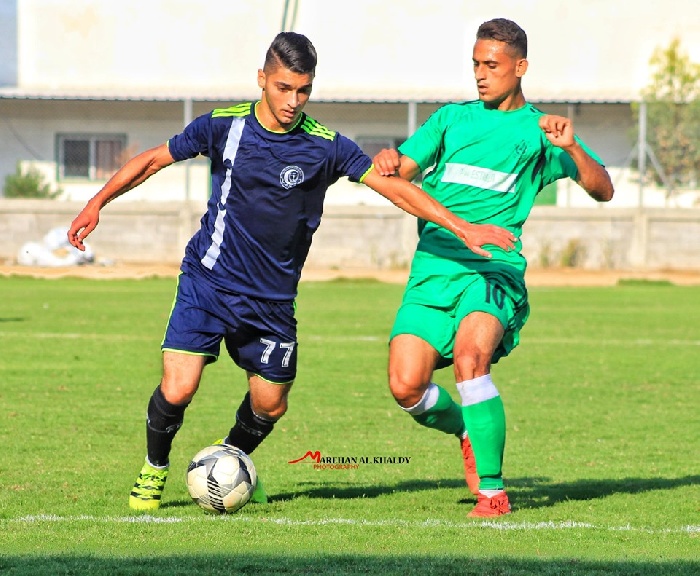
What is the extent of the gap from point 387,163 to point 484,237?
698mm

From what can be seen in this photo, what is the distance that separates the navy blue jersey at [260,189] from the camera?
6.39 metres

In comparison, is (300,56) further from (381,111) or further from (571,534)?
(381,111)

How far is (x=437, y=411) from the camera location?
6.91m

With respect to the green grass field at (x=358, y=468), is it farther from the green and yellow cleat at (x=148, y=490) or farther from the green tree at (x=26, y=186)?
the green tree at (x=26, y=186)

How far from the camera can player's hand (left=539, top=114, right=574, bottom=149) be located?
6289mm

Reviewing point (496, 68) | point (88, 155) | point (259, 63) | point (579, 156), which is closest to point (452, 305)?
point (579, 156)

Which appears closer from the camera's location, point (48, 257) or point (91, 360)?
point (91, 360)

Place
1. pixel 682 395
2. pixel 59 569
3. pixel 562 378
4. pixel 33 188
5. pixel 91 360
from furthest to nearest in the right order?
pixel 33 188
pixel 91 360
pixel 562 378
pixel 682 395
pixel 59 569

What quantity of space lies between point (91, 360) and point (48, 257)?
1796 centimetres

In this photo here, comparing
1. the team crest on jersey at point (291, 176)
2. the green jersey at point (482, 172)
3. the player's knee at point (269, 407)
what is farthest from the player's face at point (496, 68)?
the player's knee at point (269, 407)

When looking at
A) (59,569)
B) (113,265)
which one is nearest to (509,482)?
(59,569)

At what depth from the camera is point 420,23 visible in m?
37.0

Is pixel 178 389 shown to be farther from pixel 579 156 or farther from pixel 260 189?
pixel 579 156

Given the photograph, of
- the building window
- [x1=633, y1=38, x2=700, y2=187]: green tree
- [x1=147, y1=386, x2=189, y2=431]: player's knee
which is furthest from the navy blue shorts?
the building window
